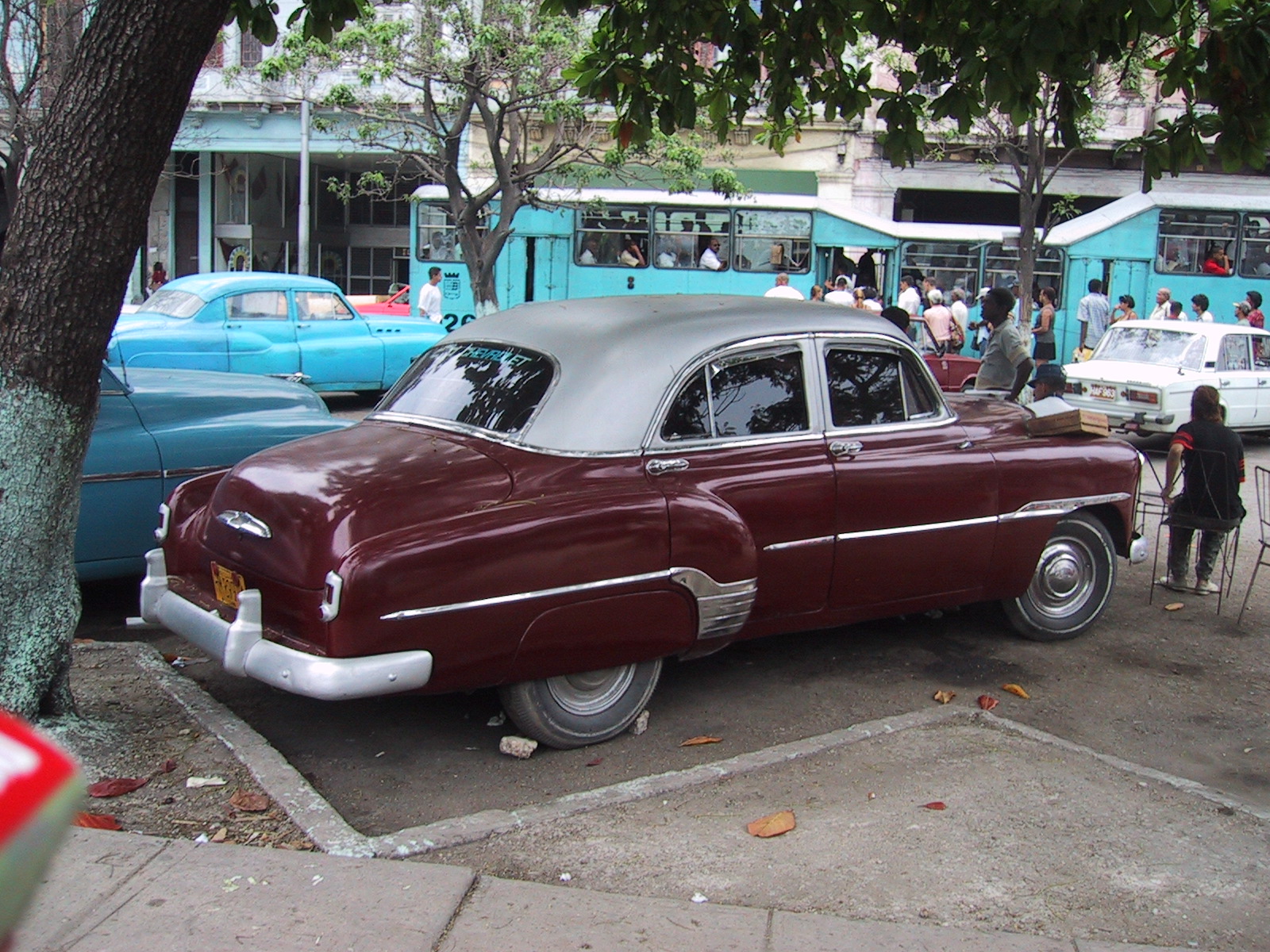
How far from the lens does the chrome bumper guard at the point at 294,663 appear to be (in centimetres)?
417

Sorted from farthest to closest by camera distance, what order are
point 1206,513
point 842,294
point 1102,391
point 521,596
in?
point 842,294, point 1102,391, point 1206,513, point 521,596

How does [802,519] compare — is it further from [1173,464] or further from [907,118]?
[1173,464]

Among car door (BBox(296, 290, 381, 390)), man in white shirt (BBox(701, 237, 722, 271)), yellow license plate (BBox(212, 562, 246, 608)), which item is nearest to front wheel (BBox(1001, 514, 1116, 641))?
yellow license plate (BBox(212, 562, 246, 608))

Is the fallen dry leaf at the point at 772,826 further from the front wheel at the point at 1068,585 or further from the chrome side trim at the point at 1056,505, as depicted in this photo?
the front wheel at the point at 1068,585

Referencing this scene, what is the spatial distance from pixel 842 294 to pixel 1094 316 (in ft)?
16.2

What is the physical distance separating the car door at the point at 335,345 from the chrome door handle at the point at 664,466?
1013 cm

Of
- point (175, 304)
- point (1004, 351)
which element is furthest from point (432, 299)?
point (1004, 351)

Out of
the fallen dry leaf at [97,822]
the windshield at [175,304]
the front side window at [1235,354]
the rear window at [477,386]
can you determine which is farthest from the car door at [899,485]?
the front side window at [1235,354]

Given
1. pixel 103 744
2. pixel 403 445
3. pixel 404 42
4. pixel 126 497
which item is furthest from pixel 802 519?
pixel 404 42

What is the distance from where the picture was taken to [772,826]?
4.26 m

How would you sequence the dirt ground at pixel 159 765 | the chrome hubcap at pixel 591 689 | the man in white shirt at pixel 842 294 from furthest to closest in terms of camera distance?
the man in white shirt at pixel 842 294
the chrome hubcap at pixel 591 689
the dirt ground at pixel 159 765

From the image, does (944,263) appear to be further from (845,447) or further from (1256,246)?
(845,447)

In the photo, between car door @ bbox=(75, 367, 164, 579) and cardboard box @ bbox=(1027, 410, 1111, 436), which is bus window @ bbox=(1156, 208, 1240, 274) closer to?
cardboard box @ bbox=(1027, 410, 1111, 436)

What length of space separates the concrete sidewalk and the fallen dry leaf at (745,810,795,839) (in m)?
0.65
